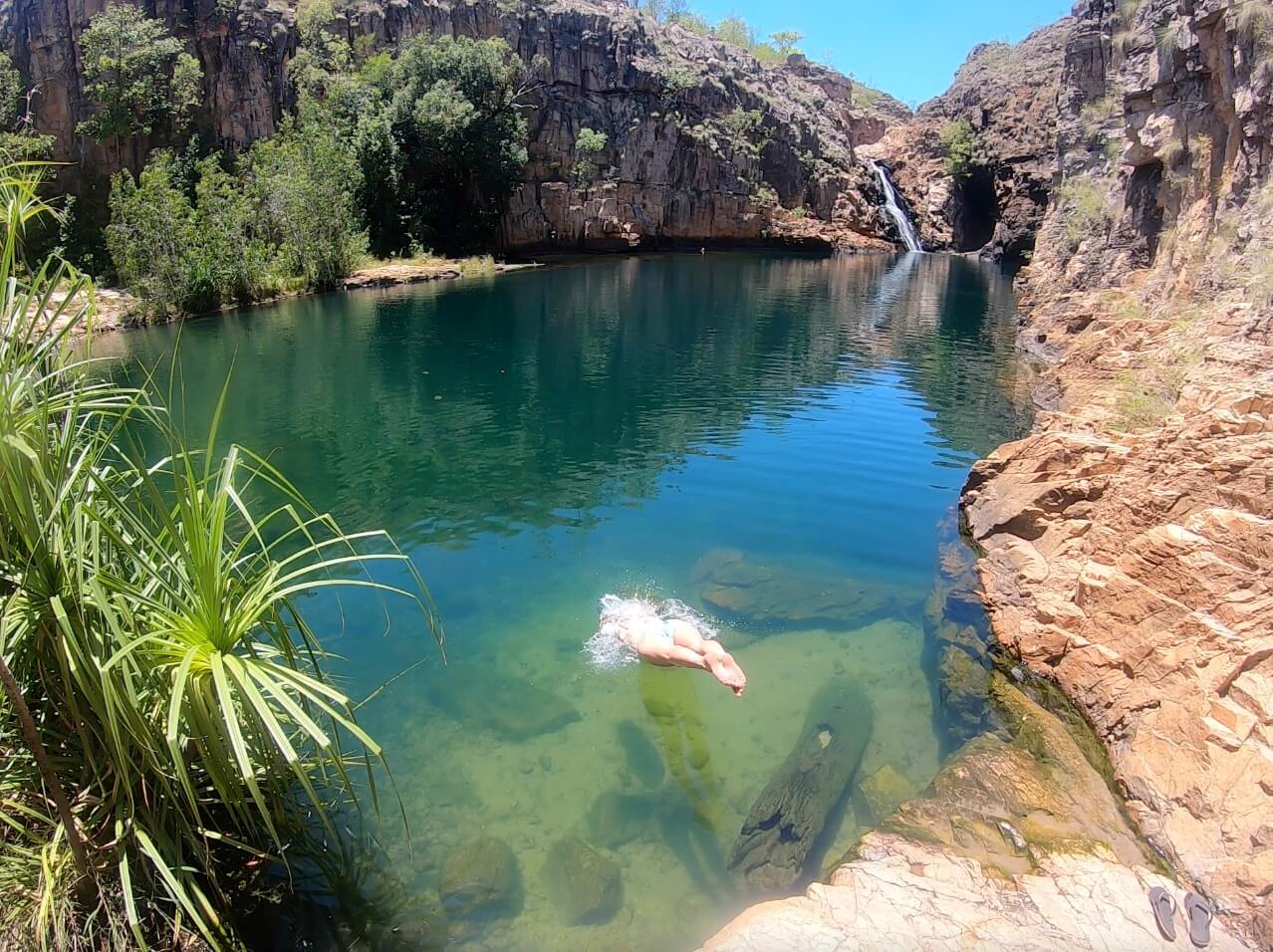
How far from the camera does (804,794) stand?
586 centimetres

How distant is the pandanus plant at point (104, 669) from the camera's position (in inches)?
121

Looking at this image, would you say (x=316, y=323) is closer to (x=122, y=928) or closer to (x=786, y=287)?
(x=786, y=287)

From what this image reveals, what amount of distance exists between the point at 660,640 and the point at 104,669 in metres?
4.69

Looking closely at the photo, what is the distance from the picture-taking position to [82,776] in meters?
3.65

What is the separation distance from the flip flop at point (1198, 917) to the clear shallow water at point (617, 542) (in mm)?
2069

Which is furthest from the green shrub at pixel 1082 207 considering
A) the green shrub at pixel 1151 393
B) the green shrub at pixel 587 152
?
the green shrub at pixel 587 152

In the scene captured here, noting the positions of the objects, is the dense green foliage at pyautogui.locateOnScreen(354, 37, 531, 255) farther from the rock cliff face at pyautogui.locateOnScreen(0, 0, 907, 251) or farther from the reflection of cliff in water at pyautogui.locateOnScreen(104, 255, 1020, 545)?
the reflection of cliff in water at pyautogui.locateOnScreen(104, 255, 1020, 545)

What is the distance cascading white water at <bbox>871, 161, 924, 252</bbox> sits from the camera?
2372 inches

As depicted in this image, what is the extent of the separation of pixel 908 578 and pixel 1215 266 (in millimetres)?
11728

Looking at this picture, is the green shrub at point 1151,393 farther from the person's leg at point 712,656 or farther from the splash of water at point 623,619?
the person's leg at point 712,656

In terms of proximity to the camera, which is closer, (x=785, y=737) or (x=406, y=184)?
(x=785, y=737)

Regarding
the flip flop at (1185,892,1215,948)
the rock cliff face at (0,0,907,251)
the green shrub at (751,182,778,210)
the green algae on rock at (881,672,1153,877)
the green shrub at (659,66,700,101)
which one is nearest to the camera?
the flip flop at (1185,892,1215,948)

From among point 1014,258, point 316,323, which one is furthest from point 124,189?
point 1014,258

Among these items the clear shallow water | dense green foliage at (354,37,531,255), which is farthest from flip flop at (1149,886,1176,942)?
dense green foliage at (354,37,531,255)
